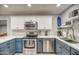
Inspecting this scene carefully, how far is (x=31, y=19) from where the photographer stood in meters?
6.20

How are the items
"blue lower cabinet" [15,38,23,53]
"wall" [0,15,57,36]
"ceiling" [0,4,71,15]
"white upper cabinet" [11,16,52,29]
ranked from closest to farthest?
"ceiling" [0,4,71,15], "blue lower cabinet" [15,38,23,53], "white upper cabinet" [11,16,52,29], "wall" [0,15,57,36]

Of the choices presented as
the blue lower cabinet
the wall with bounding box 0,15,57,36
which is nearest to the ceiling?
the wall with bounding box 0,15,57,36

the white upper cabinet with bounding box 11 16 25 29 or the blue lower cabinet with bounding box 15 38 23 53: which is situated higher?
the white upper cabinet with bounding box 11 16 25 29

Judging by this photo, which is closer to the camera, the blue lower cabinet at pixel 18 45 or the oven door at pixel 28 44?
the oven door at pixel 28 44

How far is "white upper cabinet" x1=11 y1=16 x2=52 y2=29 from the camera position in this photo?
6223 millimetres

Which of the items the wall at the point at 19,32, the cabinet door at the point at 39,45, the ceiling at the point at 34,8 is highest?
the ceiling at the point at 34,8

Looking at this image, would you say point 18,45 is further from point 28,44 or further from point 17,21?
point 17,21

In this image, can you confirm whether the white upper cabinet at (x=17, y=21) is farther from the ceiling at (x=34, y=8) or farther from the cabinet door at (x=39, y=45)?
the cabinet door at (x=39, y=45)

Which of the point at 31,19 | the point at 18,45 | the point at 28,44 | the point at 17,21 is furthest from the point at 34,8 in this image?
the point at 18,45

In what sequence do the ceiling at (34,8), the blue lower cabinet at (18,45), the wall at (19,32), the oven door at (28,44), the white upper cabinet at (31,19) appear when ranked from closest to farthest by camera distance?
the ceiling at (34,8) < the oven door at (28,44) < the blue lower cabinet at (18,45) < the white upper cabinet at (31,19) < the wall at (19,32)

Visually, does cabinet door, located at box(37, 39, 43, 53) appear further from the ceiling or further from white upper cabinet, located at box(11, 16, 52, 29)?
the ceiling

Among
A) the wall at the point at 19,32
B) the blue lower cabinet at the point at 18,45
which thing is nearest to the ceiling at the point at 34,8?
the wall at the point at 19,32

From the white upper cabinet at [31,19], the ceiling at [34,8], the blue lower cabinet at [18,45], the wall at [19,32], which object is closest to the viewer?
the ceiling at [34,8]

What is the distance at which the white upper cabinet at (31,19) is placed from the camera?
6223 mm
